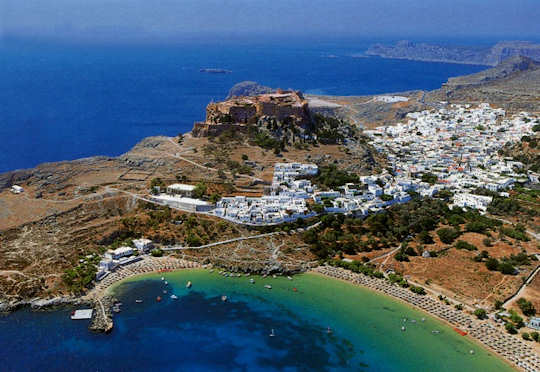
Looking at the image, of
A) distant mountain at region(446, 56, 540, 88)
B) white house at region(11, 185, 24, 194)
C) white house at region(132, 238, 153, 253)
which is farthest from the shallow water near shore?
distant mountain at region(446, 56, 540, 88)

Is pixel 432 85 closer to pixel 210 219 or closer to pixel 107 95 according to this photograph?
pixel 107 95

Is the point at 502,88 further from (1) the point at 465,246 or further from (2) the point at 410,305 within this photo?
(2) the point at 410,305

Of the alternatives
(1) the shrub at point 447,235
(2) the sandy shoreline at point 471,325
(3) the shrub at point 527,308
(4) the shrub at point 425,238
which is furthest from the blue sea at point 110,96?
(3) the shrub at point 527,308

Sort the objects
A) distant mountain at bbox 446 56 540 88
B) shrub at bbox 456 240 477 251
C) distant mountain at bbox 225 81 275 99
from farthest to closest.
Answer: distant mountain at bbox 446 56 540 88 → distant mountain at bbox 225 81 275 99 → shrub at bbox 456 240 477 251

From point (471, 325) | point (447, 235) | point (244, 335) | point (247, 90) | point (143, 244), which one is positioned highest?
point (247, 90)

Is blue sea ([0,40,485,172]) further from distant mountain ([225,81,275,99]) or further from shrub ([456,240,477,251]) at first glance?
shrub ([456,240,477,251])

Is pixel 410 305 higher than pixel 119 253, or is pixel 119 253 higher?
pixel 119 253

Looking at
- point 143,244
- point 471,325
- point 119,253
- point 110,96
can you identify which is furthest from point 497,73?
point 119,253

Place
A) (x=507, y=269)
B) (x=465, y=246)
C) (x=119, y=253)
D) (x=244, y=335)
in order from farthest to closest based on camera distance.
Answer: (x=465, y=246)
(x=119, y=253)
(x=507, y=269)
(x=244, y=335)

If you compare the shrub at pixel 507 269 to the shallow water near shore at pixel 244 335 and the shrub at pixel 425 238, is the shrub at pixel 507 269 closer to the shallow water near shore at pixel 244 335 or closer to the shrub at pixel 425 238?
the shrub at pixel 425 238
